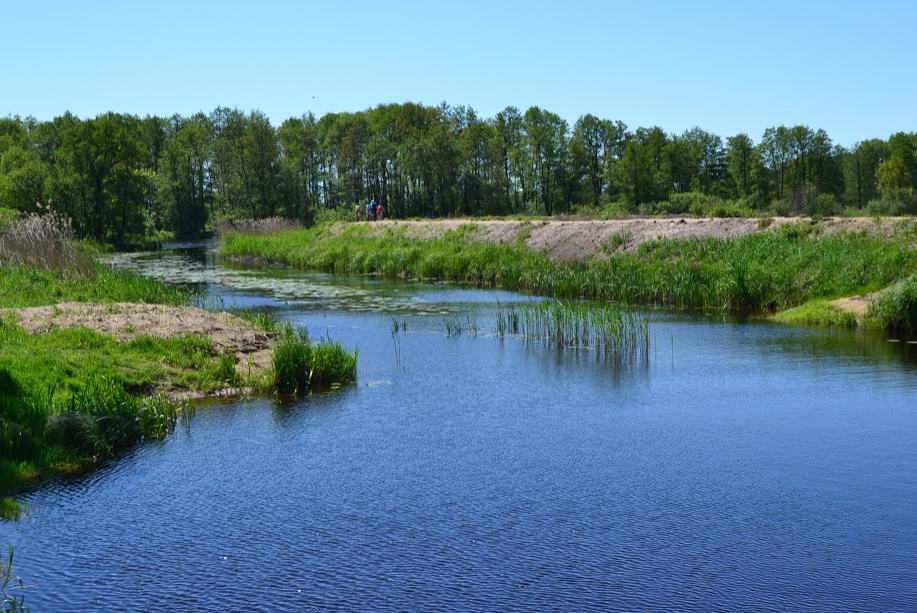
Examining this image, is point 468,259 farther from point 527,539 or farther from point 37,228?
point 527,539

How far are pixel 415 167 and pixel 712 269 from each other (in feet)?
196

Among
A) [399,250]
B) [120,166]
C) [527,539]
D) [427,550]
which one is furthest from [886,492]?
[120,166]

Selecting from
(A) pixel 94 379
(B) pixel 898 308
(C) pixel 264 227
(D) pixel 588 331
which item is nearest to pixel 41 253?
(A) pixel 94 379

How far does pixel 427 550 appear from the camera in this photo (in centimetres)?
1130

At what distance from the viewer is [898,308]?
26.7 m

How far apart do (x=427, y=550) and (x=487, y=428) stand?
19.1 ft

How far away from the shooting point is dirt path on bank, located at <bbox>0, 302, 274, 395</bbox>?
2036 cm

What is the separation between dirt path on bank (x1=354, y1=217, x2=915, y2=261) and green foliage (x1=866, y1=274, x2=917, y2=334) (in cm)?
657

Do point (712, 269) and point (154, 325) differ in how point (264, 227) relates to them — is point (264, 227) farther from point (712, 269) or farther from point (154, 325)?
point (154, 325)

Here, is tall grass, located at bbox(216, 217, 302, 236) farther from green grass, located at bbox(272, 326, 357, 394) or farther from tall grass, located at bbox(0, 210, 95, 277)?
green grass, located at bbox(272, 326, 357, 394)

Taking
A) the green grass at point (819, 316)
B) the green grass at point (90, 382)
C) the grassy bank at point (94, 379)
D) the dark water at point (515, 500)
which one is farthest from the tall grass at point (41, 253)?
the green grass at point (819, 316)

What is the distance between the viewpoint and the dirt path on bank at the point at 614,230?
35.2 meters

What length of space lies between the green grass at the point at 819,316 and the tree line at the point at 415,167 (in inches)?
1730

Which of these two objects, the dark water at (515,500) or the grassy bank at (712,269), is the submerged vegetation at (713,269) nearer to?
the grassy bank at (712,269)
